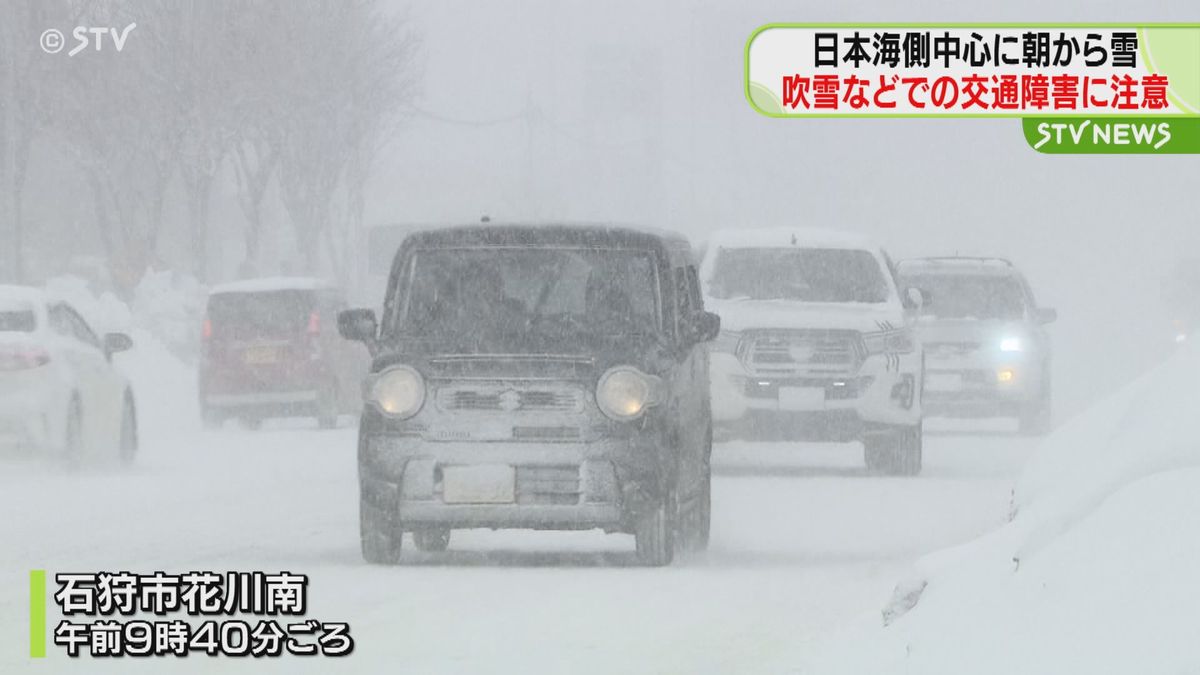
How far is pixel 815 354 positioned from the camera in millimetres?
21266

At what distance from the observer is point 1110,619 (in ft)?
24.2

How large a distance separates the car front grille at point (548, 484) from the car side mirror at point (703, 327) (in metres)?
1.44

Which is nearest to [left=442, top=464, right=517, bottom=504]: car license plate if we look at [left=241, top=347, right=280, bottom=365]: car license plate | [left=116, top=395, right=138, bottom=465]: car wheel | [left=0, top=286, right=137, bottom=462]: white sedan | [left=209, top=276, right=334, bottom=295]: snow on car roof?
[left=0, top=286, right=137, bottom=462]: white sedan

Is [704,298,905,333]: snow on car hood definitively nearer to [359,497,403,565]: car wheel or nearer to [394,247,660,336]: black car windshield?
[394,247,660,336]: black car windshield

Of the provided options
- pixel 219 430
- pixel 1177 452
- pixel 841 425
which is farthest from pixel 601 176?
pixel 1177 452

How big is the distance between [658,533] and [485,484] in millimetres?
941

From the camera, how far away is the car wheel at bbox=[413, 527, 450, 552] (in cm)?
1480

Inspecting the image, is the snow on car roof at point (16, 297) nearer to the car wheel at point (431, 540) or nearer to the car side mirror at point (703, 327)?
the car wheel at point (431, 540)

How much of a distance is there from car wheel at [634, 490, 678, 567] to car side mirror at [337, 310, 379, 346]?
1.92 meters

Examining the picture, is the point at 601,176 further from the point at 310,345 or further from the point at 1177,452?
the point at 1177,452

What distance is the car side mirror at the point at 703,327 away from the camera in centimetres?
1460

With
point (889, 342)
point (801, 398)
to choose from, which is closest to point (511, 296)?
point (801, 398)

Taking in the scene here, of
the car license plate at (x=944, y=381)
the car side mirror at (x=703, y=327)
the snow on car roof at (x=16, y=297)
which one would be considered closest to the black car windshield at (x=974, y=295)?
the car license plate at (x=944, y=381)

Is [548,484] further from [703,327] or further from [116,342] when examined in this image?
[116,342]
